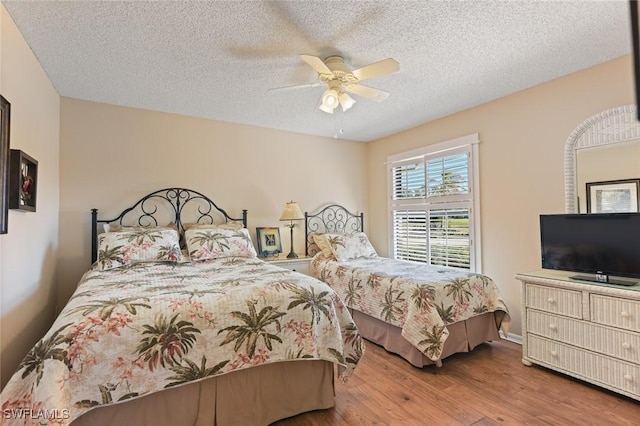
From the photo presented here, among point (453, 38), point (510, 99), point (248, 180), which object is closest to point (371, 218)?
point (248, 180)

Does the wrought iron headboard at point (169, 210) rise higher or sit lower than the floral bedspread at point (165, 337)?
higher

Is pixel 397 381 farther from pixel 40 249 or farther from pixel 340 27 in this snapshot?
pixel 40 249

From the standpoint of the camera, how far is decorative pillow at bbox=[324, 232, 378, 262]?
3812 millimetres

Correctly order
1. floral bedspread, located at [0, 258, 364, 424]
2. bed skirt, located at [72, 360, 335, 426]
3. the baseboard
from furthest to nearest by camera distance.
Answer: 1. the baseboard
2. bed skirt, located at [72, 360, 335, 426]
3. floral bedspread, located at [0, 258, 364, 424]

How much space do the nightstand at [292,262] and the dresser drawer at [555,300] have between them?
2387mm

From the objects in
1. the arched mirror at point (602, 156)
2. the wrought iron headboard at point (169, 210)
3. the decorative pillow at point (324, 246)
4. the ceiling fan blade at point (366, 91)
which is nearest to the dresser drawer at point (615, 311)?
the arched mirror at point (602, 156)

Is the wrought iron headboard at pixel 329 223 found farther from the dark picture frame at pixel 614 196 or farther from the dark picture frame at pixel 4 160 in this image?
the dark picture frame at pixel 4 160

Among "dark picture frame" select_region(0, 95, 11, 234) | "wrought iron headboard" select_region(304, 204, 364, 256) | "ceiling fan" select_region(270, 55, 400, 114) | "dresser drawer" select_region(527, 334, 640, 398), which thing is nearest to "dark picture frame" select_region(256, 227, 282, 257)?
"wrought iron headboard" select_region(304, 204, 364, 256)

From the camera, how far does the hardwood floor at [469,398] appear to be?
188cm

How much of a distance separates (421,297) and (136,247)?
2.50 meters

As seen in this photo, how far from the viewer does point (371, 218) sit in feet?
16.4

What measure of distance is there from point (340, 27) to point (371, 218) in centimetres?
333

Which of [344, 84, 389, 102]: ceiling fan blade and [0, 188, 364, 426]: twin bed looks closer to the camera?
[0, 188, 364, 426]: twin bed

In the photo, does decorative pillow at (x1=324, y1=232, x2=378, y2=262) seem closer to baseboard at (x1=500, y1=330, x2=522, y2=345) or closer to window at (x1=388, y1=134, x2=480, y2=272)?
window at (x1=388, y1=134, x2=480, y2=272)
